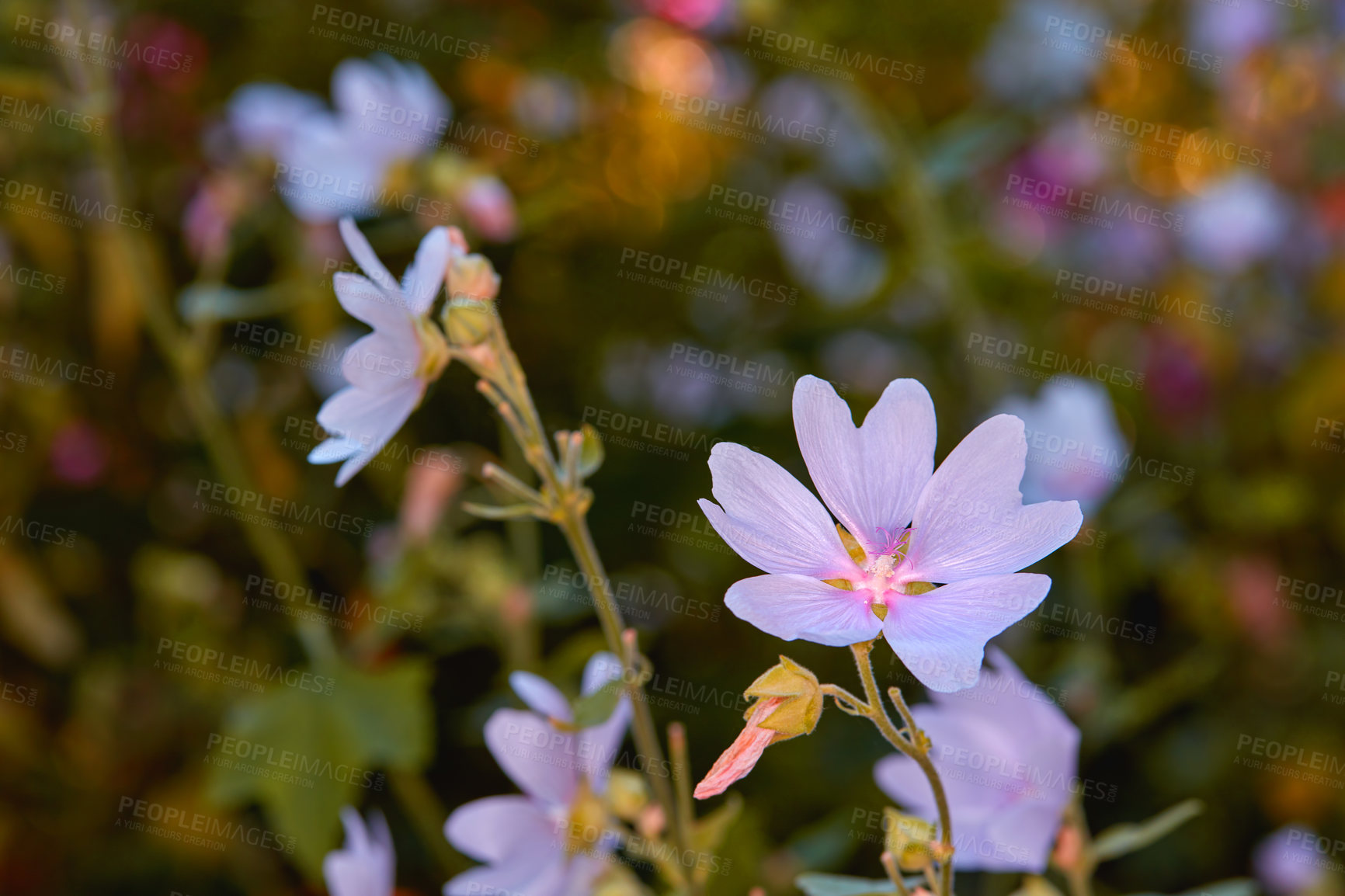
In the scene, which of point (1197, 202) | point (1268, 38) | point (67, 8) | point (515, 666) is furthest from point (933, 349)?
point (67, 8)

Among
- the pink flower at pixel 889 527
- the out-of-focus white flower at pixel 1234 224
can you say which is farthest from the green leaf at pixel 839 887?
the out-of-focus white flower at pixel 1234 224

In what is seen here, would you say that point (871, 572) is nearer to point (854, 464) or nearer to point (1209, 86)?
point (854, 464)

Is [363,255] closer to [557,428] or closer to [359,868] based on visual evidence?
[359,868]

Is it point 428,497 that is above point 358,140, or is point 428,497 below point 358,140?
below

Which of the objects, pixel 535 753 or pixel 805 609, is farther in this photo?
pixel 535 753

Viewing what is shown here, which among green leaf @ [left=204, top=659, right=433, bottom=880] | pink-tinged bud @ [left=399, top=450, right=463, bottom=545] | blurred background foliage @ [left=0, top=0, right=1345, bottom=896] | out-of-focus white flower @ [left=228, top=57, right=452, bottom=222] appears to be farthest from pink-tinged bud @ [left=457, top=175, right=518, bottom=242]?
green leaf @ [left=204, top=659, right=433, bottom=880]

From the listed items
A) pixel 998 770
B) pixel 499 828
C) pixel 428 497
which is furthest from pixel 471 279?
pixel 428 497

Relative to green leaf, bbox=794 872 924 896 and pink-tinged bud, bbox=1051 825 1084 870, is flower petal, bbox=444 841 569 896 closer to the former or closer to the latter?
green leaf, bbox=794 872 924 896

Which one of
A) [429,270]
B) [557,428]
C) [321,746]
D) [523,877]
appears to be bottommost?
[321,746]
